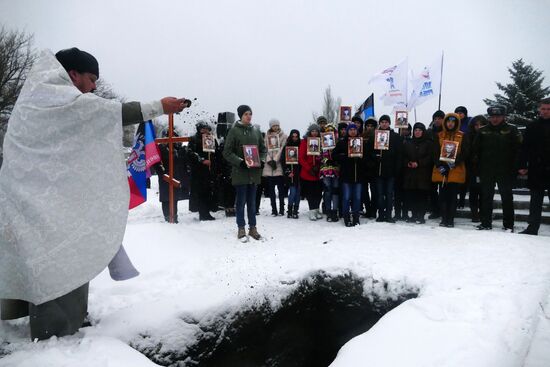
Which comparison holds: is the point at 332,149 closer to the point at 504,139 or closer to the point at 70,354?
the point at 504,139

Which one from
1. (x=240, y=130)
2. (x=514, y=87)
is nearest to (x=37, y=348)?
(x=240, y=130)

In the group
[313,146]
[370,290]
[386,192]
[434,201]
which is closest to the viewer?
[370,290]

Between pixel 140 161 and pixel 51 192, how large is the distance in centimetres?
291

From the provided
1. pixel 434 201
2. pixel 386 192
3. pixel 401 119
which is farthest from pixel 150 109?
pixel 434 201

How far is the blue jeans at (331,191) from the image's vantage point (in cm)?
789

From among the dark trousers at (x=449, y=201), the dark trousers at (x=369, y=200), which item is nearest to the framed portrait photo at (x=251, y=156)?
the dark trousers at (x=369, y=200)

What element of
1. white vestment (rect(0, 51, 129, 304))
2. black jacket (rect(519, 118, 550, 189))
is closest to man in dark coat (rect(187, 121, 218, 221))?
white vestment (rect(0, 51, 129, 304))

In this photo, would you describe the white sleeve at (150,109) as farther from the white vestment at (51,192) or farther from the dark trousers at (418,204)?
the dark trousers at (418,204)

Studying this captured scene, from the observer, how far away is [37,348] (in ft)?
8.14

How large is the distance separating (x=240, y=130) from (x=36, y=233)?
4.13 m

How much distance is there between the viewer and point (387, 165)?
739 centimetres

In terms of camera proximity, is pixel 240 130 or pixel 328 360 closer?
pixel 328 360

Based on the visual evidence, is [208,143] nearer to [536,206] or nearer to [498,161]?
[498,161]

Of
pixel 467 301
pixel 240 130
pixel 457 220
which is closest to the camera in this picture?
pixel 467 301
